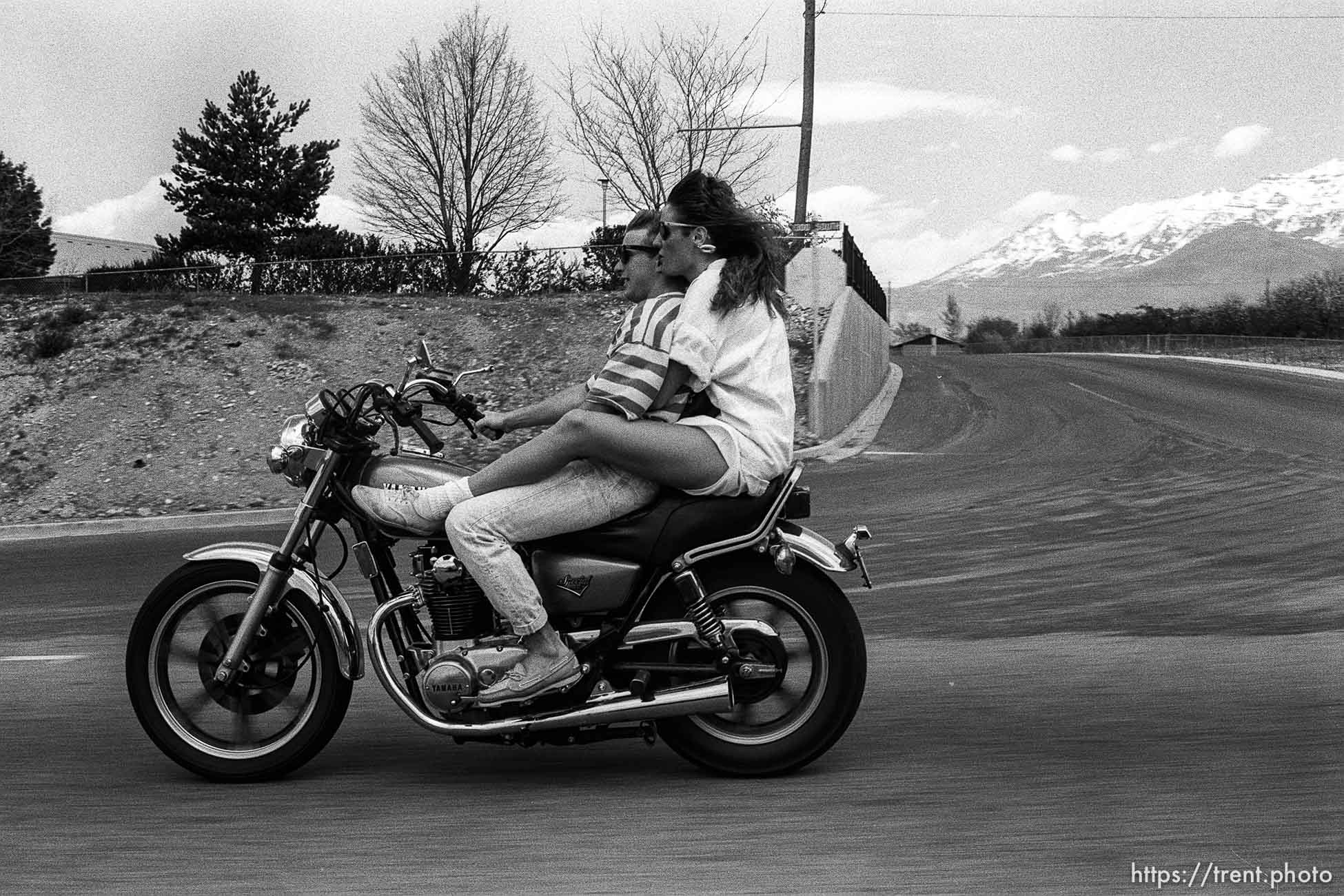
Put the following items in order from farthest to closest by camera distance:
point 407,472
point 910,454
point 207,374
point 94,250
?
point 94,250 → point 207,374 → point 910,454 → point 407,472

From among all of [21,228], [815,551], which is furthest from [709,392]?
[21,228]

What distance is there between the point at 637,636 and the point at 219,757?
4.83 ft

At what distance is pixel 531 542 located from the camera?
478 cm

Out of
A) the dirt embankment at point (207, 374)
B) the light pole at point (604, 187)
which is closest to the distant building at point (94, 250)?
the light pole at point (604, 187)

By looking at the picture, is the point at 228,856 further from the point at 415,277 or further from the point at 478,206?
the point at 478,206

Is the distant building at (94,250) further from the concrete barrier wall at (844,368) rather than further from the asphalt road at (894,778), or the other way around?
the asphalt road at (894,778)

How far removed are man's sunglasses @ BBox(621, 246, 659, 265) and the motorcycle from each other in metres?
0.72

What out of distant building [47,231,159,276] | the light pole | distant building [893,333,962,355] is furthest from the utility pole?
distant building [893,333,962,355]

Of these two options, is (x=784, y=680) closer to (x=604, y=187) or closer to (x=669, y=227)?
(x=669, y=227)

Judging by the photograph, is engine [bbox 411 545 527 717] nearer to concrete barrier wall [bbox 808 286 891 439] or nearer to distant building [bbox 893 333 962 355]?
concrete barrier wall [bbox 808 286 891 439]

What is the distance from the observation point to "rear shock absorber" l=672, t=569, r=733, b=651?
4.80 meters

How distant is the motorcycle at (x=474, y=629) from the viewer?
476 centimetres

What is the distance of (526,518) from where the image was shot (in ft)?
15.3

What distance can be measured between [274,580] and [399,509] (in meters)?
0.54
